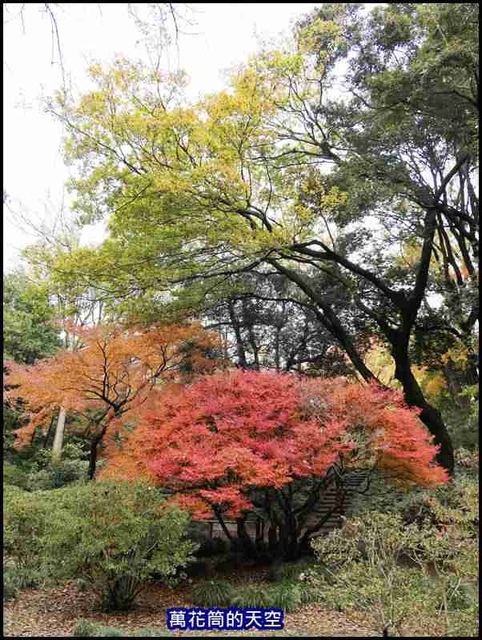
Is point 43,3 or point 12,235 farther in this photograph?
point 12,235

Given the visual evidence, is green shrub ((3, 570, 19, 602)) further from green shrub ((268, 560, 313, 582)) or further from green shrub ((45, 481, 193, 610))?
green shrub ((268, 560, 313, 582))

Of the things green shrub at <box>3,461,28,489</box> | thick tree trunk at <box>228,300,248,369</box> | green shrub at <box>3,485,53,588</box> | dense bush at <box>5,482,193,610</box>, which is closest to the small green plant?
dense bush at <box>5,482,193,610</box>

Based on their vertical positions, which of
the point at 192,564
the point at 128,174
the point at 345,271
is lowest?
the point at 192,564

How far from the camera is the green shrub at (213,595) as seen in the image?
6059mm

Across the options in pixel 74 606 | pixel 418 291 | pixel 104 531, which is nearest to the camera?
pixel 104 531

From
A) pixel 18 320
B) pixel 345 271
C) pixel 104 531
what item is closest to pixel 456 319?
pixel 345 271

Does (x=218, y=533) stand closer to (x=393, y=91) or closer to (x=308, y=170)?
(x=308, y=170)

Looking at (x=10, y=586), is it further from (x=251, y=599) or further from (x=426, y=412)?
(x=426, y=412)

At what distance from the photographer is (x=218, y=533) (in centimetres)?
878

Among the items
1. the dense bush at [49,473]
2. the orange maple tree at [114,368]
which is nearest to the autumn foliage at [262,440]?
the orange maple tree at [114,368]

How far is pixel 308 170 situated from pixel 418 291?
3296mm

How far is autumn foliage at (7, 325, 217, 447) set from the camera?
27.6 ft

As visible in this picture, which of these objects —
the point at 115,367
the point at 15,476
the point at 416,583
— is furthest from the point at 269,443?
the point at 15,476

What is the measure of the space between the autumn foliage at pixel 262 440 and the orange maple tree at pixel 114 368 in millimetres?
1703
